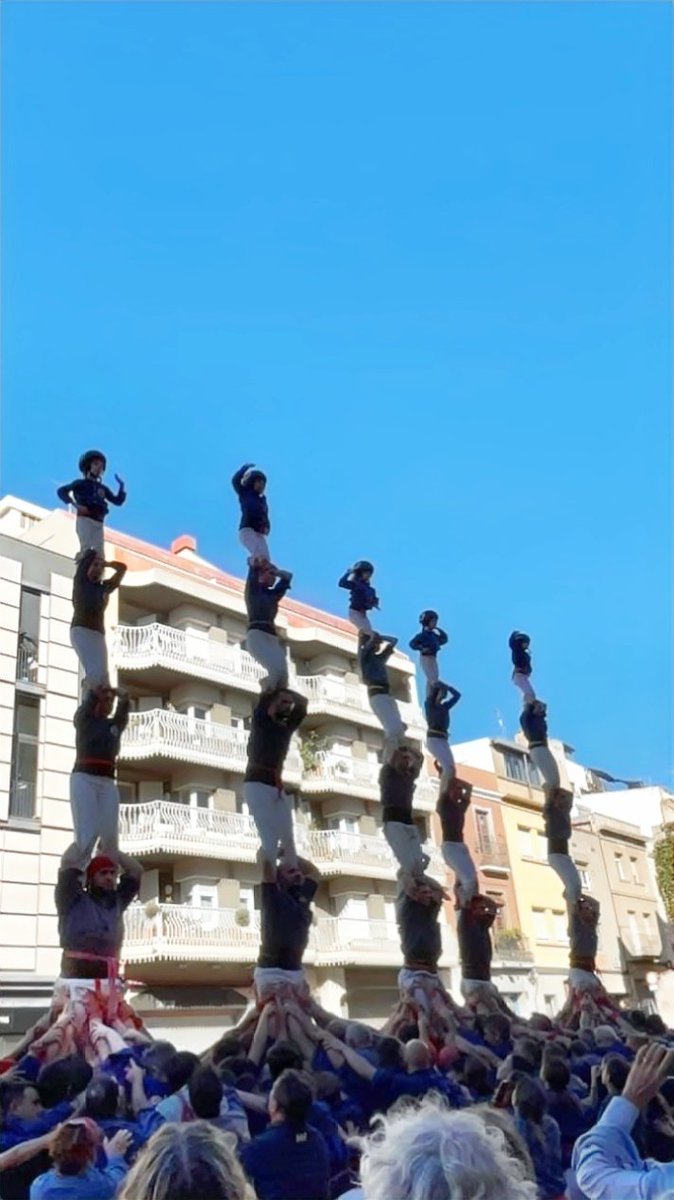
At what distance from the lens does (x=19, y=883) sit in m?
13.0

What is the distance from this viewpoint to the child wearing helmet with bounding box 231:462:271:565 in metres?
8.85

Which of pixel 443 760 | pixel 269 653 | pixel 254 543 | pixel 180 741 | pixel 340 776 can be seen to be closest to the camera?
pixel 269 653

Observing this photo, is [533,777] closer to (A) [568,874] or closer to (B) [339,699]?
(B) [339,699]

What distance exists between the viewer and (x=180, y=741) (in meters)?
16.5

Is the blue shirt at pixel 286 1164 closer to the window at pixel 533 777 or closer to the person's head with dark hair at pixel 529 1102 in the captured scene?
the person's head with dark hair at pixel 529 1102

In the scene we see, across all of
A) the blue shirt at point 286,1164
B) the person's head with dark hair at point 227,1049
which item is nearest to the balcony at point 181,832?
the person's head with dark hair at point 227,1049

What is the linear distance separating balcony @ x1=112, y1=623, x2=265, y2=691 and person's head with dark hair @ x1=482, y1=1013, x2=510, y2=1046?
931 cm

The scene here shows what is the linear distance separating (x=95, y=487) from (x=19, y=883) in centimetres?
710

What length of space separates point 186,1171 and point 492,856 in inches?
906

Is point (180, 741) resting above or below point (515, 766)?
below

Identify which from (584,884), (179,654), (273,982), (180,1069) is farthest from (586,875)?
(180,1069)

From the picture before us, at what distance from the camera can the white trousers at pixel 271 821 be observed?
7668 mm

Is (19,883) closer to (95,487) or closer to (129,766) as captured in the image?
(129,766)

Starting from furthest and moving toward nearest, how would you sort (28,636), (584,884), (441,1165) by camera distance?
(584,884), (28,636), (441,1165)
